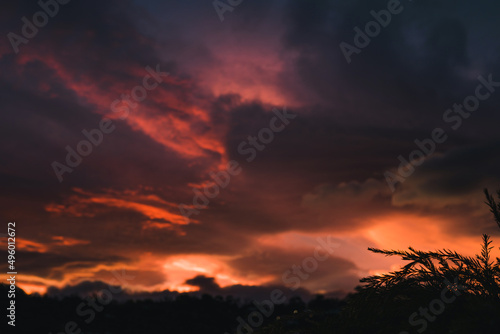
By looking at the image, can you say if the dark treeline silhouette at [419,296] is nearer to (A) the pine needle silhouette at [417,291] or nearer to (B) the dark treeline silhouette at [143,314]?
(A) the pine needle silhouette at [417,291]

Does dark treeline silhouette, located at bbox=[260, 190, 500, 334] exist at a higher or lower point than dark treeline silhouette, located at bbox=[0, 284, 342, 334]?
lower

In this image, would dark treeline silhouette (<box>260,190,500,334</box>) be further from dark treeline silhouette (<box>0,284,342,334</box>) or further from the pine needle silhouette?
dark treeline silhouette (<box>0,284,342,334</box>)

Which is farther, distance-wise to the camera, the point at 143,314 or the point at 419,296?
the point at 143,314

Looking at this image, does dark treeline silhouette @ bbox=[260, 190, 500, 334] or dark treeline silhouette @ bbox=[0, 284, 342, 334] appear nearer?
dark treeline silhouette @ bbox=[260, 190, 500, 334]

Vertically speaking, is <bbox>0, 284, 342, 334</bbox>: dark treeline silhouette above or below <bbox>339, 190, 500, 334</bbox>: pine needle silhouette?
above

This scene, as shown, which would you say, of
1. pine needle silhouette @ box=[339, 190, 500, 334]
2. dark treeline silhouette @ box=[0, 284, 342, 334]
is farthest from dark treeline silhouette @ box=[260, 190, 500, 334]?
dark treeline silhouette @ box=[0, 284, 342, 334]

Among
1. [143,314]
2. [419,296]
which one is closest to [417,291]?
[419,296]

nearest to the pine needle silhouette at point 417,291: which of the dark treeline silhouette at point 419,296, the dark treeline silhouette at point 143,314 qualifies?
the dark treeline silhouette at point 419,296

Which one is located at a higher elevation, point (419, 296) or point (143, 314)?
point (143, 314)

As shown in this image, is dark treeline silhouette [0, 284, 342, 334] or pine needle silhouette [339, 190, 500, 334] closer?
pine needle silhouette [339, 190, 500, 334]

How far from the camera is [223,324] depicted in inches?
508

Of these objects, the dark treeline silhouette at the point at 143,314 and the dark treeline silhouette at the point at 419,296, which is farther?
the dark treeline silhouette at the point at 143,314

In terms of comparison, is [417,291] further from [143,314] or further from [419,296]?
[143,314]

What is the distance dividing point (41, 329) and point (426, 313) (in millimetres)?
9834
